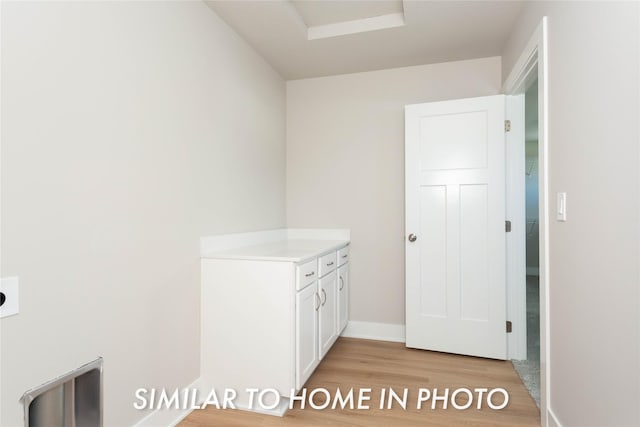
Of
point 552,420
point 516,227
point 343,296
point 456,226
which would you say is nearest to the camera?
point 552,420

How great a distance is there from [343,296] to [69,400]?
78.4 inches

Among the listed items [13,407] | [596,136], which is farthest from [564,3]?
[13,407]

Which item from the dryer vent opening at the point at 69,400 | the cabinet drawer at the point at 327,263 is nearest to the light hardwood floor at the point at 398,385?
the dryer vent opening at the point at 69,400

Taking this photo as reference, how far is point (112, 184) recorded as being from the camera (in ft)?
4.92

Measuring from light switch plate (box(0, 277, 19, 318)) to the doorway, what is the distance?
260cm

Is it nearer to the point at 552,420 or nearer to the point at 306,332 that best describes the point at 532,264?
the point at 552,420

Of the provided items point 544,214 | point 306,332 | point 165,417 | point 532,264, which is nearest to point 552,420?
point 544,214

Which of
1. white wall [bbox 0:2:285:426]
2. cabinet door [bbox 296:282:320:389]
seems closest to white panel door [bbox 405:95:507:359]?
cabinet door [bbox 296:282:320:389]

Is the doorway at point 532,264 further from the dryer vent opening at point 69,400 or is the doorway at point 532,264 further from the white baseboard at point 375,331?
the dryer vent opening at point 69,400

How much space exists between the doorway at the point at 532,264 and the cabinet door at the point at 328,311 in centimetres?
132

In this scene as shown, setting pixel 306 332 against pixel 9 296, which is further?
pixel 306 332

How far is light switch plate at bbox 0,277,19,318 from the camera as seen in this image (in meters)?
1.09

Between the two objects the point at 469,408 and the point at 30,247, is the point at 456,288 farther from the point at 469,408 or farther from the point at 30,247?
the point at 30,247

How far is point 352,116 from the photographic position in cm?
322
